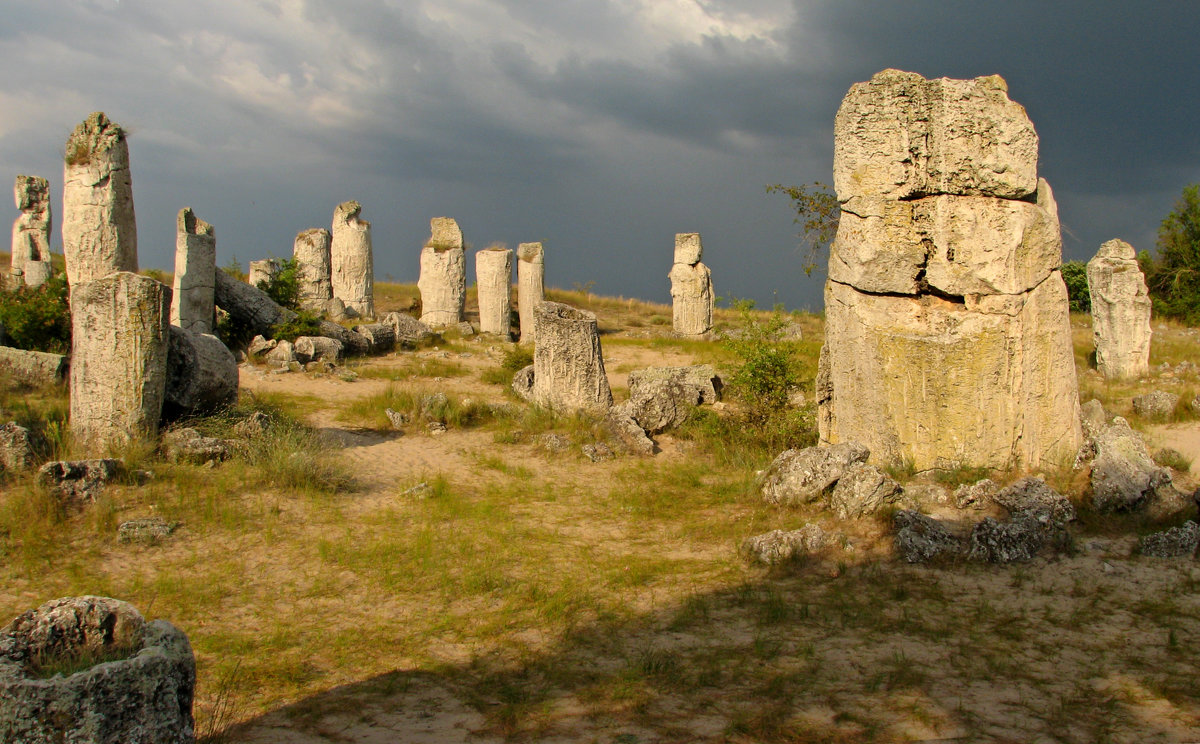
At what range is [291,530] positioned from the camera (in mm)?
6367

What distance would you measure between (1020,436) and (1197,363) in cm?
1000

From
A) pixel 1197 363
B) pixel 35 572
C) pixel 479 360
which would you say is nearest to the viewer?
pixel 35 572

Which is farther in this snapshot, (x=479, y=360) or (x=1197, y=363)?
(x=479, y=360)

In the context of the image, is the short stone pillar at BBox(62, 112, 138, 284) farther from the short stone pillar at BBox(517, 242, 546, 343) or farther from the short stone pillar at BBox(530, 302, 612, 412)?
the short stone pillar at BBox(517, 242, 546, 343)

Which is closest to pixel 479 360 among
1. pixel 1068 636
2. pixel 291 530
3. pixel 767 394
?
pixel 767 394

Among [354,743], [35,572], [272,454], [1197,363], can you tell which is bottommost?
[354,743]

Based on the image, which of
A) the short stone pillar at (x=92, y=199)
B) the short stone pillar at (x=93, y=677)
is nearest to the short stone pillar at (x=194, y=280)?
the short stone pillar at (x=92, y=199)

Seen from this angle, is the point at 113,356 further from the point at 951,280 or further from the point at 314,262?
the point at 314,262

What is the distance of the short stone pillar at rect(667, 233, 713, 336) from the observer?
20969 mm

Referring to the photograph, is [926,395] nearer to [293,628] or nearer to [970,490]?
[970,490]

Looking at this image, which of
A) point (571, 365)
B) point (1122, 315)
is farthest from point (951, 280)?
point (1122, 315)

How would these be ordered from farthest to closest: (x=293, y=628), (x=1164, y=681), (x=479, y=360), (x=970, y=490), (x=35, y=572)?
(x=479, y=360), (x=970, y=490), (x=35, y=572), (x=293, y=628), (x=1164, y=681)

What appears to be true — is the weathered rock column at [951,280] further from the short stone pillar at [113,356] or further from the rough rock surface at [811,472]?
the short stone pillar at [113,356]

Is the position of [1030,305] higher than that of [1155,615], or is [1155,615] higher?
[1030,305]
